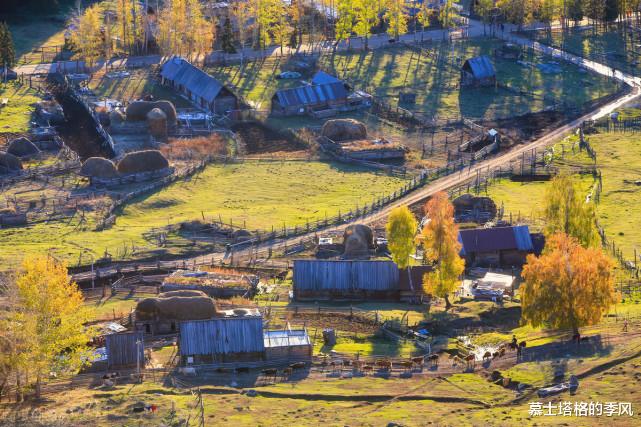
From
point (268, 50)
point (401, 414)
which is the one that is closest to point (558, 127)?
point (268, 50)

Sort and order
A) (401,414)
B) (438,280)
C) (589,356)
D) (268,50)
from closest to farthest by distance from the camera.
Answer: (401,414)
(589,356)
(438,280)
(268,50)

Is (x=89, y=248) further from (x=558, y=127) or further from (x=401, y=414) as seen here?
(x=558, y=127)

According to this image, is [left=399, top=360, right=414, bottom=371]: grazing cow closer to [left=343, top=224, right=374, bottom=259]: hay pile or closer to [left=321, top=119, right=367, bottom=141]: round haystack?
[left=343, top=224, right=374, bottom=259]: hay pile

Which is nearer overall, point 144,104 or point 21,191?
point 21,191

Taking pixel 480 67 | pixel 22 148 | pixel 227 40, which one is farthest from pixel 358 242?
pixel 227 40

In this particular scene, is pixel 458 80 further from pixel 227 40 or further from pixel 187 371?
pixel 187 371

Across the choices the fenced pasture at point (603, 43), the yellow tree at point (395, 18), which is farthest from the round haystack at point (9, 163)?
the fenced pasture at point (603, 43)

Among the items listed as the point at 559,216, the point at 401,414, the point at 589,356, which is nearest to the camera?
the point at 401,414
